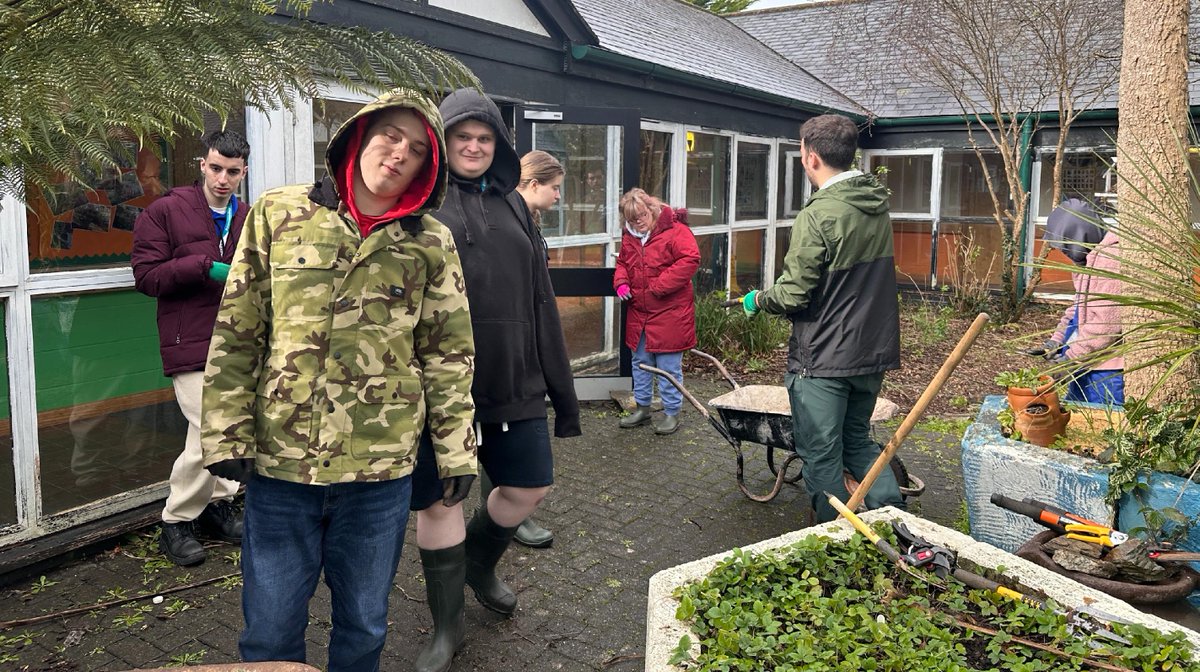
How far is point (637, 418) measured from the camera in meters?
6.92

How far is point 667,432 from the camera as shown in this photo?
6.76 meters

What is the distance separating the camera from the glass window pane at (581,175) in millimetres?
7746

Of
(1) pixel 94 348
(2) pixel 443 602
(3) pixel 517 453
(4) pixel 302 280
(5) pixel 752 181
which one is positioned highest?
(5) pixel 752 181

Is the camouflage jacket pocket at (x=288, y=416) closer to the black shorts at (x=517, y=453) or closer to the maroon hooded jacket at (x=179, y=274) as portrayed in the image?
the black shorts at (x=517, y=453)

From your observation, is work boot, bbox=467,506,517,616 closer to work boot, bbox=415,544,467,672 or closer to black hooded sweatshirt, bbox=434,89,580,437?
work boot, bbox=415,544,467,672

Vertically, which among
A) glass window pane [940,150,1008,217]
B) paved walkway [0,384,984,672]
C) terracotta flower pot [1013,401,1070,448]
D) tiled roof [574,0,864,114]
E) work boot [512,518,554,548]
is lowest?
paved walkway [0,384,984,672]

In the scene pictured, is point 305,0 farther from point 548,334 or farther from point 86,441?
point 86,441

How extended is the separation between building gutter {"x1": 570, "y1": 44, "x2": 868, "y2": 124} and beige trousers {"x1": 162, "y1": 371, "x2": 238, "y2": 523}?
16.0 ft

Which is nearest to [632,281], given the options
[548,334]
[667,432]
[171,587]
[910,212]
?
[667,432]

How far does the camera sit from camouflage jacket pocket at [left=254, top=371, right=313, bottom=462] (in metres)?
2.36

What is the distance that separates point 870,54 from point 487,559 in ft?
44.7

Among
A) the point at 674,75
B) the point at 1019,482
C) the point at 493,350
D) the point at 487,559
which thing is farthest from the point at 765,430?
the point at 674,75

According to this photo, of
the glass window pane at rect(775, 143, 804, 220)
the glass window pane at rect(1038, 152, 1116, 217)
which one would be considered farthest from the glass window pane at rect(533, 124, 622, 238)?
the glass window pane at rect(1038, 152, 1116, 217)

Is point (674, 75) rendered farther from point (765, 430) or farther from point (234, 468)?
point (234, 468)
